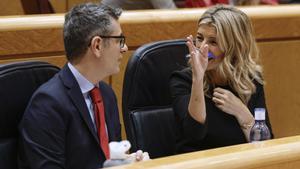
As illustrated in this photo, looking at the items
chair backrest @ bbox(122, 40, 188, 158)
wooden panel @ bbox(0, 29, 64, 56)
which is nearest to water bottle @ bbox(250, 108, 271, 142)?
chair backrest @ bbox(122, 40, 188, 158)

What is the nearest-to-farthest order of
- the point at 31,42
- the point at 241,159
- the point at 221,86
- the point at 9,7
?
the point at 241,159 → the point at 221,86 → the point at 31,42 → the point at 9,7

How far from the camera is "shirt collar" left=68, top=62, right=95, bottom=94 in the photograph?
1554 mm

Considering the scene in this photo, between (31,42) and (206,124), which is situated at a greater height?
(31,42)

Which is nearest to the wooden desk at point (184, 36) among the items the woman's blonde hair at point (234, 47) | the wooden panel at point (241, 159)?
the woman's blonde hair at point (234, 47)

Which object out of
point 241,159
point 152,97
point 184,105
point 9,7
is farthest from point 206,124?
point 9,7

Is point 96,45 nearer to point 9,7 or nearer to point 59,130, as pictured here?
point 59,130

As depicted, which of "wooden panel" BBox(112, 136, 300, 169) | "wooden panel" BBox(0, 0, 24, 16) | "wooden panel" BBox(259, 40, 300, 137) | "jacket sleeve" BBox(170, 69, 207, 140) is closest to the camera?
"wooden panel" BBox(112, 136, 300, 169)

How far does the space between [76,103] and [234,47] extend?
0.58 metres

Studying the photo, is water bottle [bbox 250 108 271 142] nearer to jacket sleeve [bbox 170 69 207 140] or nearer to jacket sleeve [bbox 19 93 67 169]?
jacket sleeve [bbox 170 69 207 140]

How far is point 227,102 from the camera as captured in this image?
183 centimetres

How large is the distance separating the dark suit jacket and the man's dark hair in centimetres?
6

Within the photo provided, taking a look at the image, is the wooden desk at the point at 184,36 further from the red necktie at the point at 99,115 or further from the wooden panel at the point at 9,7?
the wooden panel at the point at 9,7

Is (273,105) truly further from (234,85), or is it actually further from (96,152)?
(96,152)

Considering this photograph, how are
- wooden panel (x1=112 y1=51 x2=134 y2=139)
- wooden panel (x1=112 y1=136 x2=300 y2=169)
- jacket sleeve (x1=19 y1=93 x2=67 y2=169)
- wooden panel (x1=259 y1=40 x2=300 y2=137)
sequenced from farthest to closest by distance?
wooden panel (x1=259 y1=40 x2=300 y2=137) < wooden panel (x1=112 y1=51 x2=134 y2=139) < jacket sleeve (x1=19 y1=93 x2=67 y2=169) < wooden panel (x1=112 y1=136 x2=300 y2=169)
